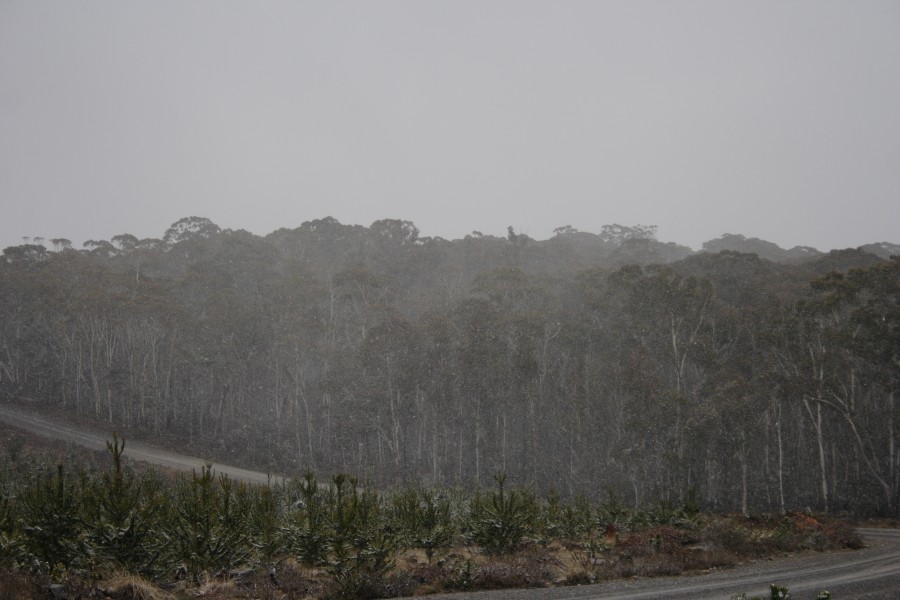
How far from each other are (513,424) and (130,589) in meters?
35.3

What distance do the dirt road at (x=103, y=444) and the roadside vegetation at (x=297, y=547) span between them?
804 inches

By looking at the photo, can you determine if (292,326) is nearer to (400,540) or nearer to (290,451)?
(290,451)

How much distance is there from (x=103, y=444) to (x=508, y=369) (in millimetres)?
26759

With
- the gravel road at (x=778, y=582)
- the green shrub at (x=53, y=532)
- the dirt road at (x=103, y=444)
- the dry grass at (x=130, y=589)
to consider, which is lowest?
the dirt road at (x=103, y=444)

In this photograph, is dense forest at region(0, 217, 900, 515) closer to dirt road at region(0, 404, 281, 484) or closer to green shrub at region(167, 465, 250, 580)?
dirt road at region(0, 404, 281, 484)

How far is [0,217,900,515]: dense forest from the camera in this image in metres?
29.9

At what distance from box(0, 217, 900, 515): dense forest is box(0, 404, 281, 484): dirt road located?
2659mm

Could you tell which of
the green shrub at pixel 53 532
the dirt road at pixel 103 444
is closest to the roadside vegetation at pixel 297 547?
the green shrub at pixel 53 532

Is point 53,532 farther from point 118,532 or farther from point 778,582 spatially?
point 778,582

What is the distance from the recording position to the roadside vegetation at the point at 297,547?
8.12 m

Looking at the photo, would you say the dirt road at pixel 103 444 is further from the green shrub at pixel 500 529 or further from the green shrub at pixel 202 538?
the green shrub at pixel 202 538

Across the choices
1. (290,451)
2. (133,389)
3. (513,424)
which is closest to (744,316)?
(513,424)

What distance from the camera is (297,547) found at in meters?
10.8

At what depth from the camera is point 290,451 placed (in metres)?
39.3
